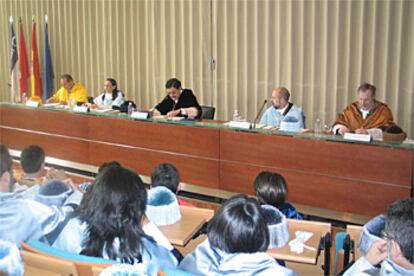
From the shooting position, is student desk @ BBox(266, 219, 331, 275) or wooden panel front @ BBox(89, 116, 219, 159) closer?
student desk @ BBox(266, 219, 331, 275)

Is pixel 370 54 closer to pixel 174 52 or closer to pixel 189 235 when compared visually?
pixel 174 52

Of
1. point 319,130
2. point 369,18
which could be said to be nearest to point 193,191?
point 319,130

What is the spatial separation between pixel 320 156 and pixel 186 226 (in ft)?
5.70

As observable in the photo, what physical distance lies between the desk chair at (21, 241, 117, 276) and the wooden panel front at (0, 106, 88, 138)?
138 inches

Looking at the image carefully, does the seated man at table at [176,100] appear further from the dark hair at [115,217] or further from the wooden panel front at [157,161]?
the dark hair at [115,217]

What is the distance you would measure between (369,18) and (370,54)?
0.39m

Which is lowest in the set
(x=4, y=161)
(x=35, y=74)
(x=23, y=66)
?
(x=4, y=161)

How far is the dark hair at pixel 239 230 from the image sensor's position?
1717 mm

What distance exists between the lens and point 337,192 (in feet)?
13.0

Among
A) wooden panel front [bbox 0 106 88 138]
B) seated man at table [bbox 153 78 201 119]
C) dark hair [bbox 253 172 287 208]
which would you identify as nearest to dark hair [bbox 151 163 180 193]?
dark hair [bbox 253 172 287 208]

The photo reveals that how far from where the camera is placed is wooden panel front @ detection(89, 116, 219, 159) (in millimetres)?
4605

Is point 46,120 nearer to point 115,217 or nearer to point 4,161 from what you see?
point 4,161

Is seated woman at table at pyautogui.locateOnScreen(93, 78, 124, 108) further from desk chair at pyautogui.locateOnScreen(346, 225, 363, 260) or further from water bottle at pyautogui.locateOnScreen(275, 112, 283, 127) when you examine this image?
desk chair at pyautogui.locateOnScreen(346, 225, 363, 260)

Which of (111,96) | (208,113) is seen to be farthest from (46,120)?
(208,113)
